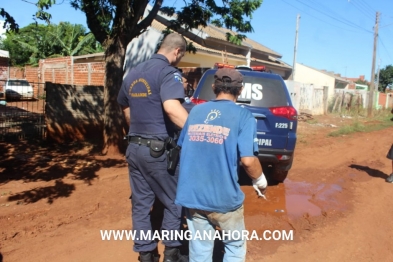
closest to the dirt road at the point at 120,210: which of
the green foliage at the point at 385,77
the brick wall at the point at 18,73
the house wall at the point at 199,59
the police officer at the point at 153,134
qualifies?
the police officer at the point at 153,134

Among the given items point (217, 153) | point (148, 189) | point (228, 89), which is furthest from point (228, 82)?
point (148, 189)

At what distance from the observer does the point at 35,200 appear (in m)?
5.17

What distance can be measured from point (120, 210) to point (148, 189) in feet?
5.79

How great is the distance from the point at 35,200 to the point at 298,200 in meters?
3.93

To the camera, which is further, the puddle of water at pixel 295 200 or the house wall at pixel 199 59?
the house wall at pixel 199 59

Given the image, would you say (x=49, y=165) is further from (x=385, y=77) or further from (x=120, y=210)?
(x=385, y=77)

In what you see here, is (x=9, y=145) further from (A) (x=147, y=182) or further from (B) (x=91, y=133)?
(A) (x=147, y=182)

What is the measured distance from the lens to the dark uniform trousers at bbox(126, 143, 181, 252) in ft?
10.4

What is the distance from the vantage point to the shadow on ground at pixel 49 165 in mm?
A: 5566

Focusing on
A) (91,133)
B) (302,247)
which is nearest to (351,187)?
(302,247)

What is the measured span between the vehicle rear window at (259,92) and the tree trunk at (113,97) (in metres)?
2.79

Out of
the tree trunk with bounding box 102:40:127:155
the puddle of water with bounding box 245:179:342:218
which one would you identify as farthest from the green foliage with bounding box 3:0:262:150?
the puddle of water with bounding box 245:179:342:218

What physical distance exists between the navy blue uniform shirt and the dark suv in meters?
2.42

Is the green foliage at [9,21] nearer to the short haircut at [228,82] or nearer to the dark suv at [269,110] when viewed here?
the dark suv at [269,110]
